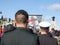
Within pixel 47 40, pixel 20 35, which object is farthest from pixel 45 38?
pixel 20 35

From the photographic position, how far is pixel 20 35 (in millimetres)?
4570

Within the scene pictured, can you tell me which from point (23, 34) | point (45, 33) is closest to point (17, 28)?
point (23, 34)

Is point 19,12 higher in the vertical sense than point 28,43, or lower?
higher

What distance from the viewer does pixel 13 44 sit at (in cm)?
450

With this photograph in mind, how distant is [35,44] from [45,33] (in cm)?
140

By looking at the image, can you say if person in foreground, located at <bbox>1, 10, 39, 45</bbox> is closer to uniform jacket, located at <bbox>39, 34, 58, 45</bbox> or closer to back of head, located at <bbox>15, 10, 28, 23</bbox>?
back of head, located at <bbox>15, 10, 28, 23</bbox>

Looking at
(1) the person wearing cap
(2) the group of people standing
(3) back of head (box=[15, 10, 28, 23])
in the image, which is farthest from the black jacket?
(1) the person wearing cap

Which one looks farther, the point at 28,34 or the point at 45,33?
the point at 45,33

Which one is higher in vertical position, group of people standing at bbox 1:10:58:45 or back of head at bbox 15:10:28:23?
back of head at bbox 15:10:28:23

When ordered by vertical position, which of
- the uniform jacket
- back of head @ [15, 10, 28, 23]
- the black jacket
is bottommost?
the uniform jacket

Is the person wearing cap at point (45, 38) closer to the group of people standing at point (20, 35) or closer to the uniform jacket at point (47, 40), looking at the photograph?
the uniform jacket at point (47, 40)

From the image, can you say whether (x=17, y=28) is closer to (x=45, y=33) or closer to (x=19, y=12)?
(x=19, y=12)

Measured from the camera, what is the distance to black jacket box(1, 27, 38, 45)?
14.8ft

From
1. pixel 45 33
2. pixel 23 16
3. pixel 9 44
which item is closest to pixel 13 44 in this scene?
pixel 9 44
